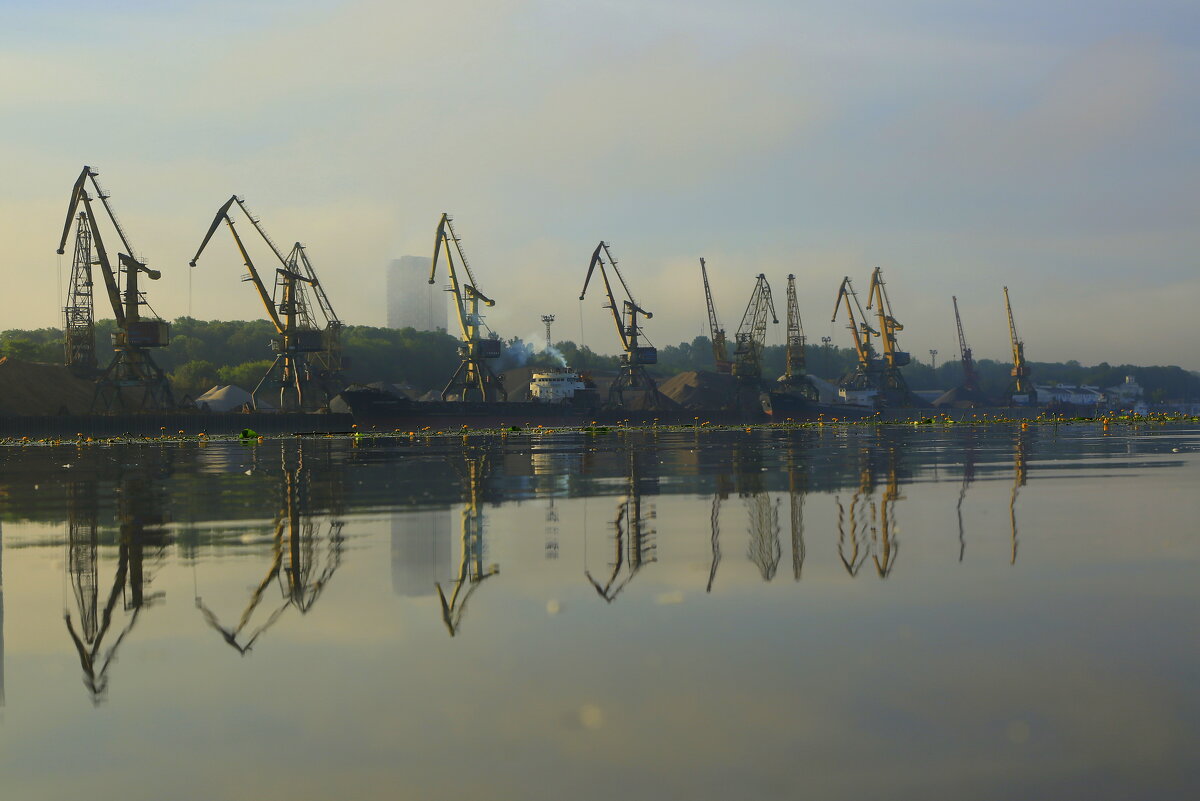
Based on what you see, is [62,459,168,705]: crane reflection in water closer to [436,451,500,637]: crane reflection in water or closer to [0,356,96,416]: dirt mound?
[436,451,500,637]: crane reflection in water

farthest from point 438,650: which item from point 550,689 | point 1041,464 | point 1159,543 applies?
point 1041,464

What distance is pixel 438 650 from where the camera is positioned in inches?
460

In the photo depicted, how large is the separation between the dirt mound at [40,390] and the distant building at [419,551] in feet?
424

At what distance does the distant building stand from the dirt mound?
129127 millimetres

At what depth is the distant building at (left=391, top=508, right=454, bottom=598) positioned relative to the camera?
16031 mm

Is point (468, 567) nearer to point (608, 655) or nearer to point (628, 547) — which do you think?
point (628, 547)

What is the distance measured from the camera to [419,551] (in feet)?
64.3

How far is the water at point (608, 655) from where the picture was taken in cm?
797

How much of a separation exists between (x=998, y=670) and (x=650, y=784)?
4251 mm

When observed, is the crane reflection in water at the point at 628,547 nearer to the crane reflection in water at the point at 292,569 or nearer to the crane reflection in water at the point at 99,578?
the crane reflection in water at the point at 292,569

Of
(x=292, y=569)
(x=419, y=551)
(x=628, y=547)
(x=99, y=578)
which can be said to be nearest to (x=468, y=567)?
(x=419, y=551)

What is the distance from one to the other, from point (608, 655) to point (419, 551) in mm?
8902

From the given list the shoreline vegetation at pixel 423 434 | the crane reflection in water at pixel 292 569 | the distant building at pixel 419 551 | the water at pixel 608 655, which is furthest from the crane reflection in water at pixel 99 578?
the shoreline vegetation at pixel 423 434

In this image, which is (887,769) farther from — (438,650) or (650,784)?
(438,650)
